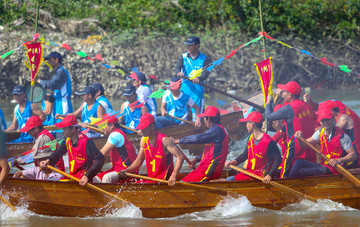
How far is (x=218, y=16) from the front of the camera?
977 inches

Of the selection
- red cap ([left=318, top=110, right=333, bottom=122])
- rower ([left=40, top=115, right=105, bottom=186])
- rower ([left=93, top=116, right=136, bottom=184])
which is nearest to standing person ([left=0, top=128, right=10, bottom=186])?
rower ([left=40, top=115, right=105, bottom=186])

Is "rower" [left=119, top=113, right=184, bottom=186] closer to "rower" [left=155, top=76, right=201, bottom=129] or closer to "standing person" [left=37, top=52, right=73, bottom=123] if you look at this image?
"rower" [left=155, top=76, right=201, bottom=129]

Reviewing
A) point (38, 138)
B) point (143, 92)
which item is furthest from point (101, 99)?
point (38, 138)

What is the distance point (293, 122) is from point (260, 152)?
1.16 meters

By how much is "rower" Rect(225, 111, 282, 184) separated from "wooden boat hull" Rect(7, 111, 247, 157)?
431 centimetres

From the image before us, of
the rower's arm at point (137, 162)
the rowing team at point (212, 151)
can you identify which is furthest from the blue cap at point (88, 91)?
the rower's arm at point (137, 162)

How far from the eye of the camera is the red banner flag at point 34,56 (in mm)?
14133

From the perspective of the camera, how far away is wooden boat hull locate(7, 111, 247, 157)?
13.4 meters

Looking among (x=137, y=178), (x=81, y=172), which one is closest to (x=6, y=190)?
(x=81, y=172)

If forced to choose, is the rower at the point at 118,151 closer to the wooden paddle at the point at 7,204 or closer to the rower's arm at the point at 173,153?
the rower's arm at the point at 173,153

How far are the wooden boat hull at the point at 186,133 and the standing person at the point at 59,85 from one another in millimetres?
1053

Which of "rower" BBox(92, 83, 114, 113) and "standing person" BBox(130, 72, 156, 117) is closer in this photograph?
"rower" BBox(92, 83, 114, 113)

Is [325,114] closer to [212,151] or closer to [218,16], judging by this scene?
[212,151]

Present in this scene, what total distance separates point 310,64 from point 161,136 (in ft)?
53.1
